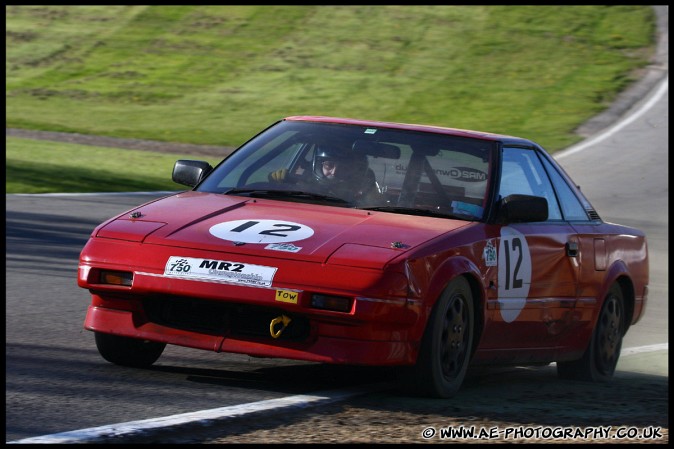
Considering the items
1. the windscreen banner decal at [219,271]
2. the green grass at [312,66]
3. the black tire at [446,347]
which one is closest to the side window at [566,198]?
the black tire at [446,347]

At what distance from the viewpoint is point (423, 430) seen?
6.02m

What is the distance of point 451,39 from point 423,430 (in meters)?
35.0

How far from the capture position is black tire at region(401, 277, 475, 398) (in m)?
6.79

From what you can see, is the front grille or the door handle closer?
the front grille

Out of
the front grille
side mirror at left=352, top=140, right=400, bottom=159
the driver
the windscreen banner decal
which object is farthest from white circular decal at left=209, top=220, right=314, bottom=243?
side mirror at left=352, top=140, right=400, bottom=159

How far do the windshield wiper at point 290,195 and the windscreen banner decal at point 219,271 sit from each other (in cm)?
110

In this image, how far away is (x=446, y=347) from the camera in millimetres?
7012

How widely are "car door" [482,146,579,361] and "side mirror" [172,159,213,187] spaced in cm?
179

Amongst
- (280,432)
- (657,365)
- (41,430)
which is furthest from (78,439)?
(657,365)

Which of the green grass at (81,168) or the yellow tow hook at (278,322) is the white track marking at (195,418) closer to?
the yellow tow hook at (278,322)

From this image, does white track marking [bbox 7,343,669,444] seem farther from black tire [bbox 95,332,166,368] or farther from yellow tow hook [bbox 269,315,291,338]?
black tire [bbox 95,332,166,368]

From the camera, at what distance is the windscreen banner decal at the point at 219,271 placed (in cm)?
658

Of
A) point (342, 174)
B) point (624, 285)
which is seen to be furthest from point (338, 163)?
point (624, 285)

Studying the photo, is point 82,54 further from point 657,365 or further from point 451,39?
point 657,365
